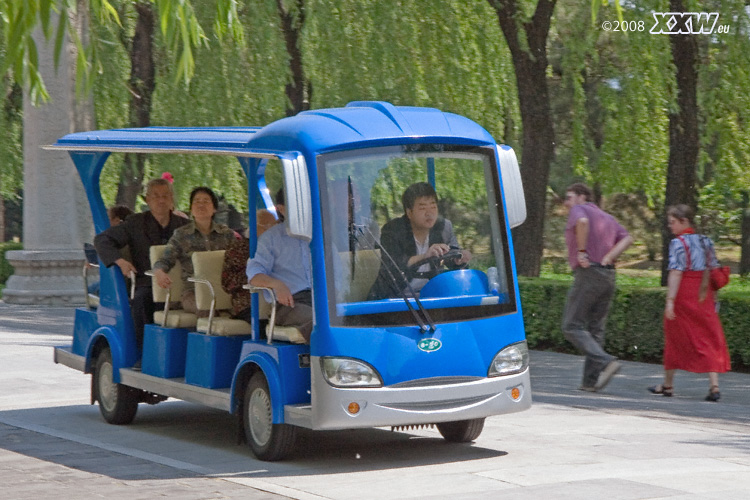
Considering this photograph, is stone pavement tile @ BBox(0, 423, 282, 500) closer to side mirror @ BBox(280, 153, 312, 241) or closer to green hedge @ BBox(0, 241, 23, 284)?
side mirror @ BBox(280, 153, 312, 241)

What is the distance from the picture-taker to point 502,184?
845 cm

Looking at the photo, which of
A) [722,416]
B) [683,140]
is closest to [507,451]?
[722,416]

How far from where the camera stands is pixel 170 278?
9797mm

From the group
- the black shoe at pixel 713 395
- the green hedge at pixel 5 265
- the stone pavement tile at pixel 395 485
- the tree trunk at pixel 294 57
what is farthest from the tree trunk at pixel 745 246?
the stone pavement tile at pixel 395 485

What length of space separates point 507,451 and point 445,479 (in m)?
1.07

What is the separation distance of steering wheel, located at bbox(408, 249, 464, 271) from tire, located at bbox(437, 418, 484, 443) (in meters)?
1.22

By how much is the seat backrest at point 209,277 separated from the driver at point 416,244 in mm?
1731

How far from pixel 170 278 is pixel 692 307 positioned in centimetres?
443

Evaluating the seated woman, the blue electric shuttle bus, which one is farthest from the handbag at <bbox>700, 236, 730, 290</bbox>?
the seated woman

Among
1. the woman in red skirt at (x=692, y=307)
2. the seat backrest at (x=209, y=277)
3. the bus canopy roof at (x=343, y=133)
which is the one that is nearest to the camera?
the bus canopy roof at (x=343, y=133)

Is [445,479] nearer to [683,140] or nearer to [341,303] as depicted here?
[341,303]

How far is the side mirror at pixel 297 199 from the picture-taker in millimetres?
7614

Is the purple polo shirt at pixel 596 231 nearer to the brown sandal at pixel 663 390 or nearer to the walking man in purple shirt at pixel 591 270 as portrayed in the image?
the walking man in purple shirt at pixel 591 270

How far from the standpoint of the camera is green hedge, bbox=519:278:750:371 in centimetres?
1328
